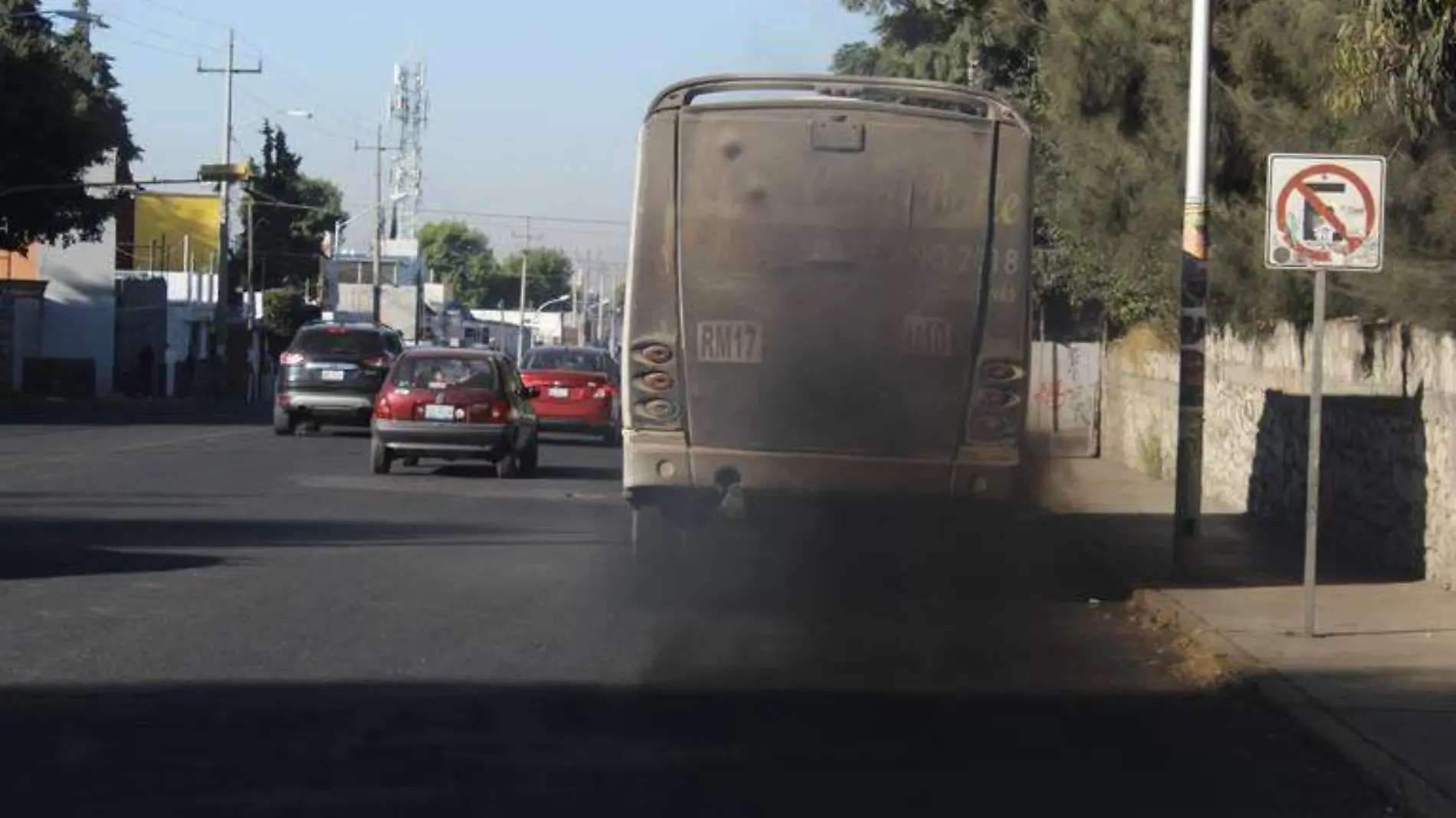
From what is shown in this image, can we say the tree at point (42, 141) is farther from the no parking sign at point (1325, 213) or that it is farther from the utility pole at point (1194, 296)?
the no parking sign at point (1325, 213)

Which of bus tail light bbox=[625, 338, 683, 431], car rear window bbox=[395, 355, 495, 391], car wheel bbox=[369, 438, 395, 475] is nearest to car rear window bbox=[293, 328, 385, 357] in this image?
car wheel bbox=[369, 438, 395, 475]

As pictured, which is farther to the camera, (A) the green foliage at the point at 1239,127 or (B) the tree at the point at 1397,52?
(A) the green foliage at the point at 1239,127

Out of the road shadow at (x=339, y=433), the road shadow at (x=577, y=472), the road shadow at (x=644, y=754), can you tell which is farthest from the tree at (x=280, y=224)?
the road shadow at (x=644, y=754)

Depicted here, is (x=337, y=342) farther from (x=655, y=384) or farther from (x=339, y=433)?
(x=655, y=384)

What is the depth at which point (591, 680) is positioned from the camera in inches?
444

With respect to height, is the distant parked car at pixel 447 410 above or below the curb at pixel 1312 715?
above

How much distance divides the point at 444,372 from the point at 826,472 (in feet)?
42.7

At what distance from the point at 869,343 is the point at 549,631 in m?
2.93

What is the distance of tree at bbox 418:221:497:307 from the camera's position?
184m

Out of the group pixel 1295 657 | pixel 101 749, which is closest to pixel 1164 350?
pixel 1295 657

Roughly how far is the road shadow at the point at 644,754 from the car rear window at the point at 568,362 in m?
25.8

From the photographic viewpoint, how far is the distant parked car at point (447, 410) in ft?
86.2

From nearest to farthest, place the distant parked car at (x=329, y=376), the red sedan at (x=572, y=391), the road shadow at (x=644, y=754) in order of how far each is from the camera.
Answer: the road shadow at (x=644, y=754)
the distant parked car at (x=329, y=376)
the red sedan at (x=572, y=391)

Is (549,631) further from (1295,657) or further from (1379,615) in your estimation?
(1379,615)
